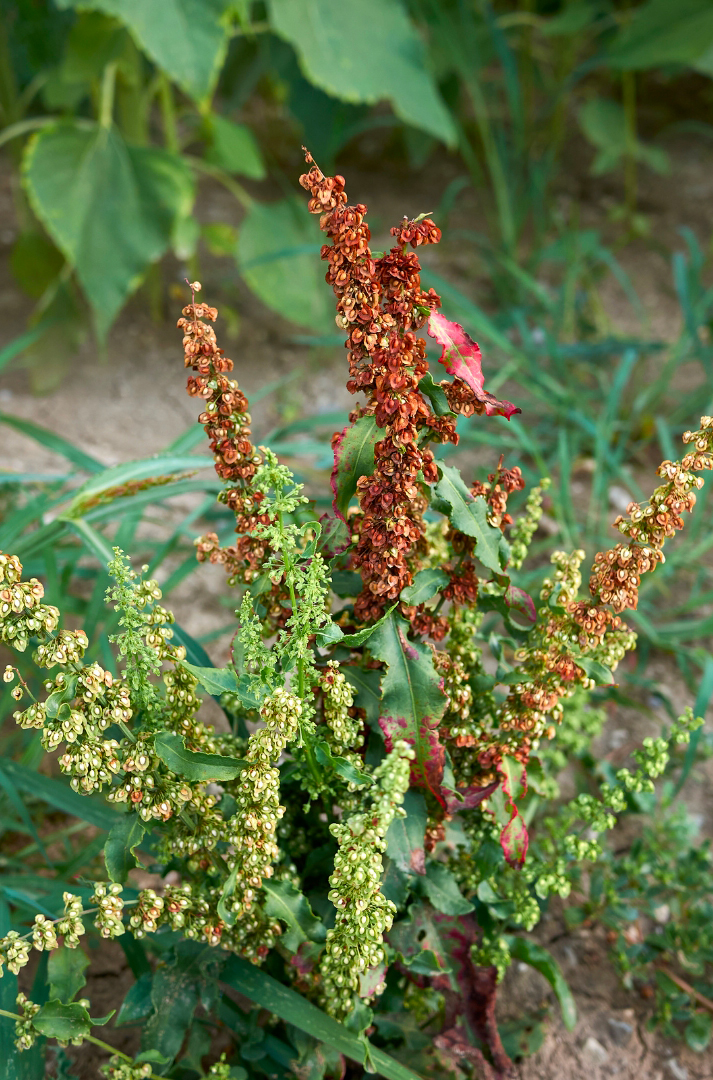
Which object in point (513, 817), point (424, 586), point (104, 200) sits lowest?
point (513, 817)

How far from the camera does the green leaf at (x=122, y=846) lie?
0.62 meters

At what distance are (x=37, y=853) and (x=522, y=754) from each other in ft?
2.39

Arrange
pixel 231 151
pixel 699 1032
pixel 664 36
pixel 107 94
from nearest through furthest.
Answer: pixel 699 1032, pixel 107 94, pixel 231 151, pixel 664 36

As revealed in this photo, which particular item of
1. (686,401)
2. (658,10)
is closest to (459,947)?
(686,401)

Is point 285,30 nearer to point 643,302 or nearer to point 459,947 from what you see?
point 643,302

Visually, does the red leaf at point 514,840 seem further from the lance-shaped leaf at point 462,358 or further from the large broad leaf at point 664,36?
the large broad leaf at point 664,36

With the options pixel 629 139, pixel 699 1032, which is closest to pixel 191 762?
pixel 699 1032

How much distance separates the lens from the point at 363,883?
584 mm

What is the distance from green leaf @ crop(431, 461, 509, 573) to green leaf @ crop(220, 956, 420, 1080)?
38 centimetres

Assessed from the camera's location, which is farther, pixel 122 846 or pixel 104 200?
pixel 104 200

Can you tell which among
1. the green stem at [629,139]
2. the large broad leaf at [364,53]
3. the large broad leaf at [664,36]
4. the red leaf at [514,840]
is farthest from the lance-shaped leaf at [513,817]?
the green stem at [629,139]

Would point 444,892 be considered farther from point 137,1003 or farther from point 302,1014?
point 137,1003

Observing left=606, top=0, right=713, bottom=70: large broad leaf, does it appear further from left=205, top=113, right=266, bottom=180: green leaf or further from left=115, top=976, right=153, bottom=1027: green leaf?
left=115, top=976, right=153, bottom=1027: green leaf

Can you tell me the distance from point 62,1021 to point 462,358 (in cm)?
54
